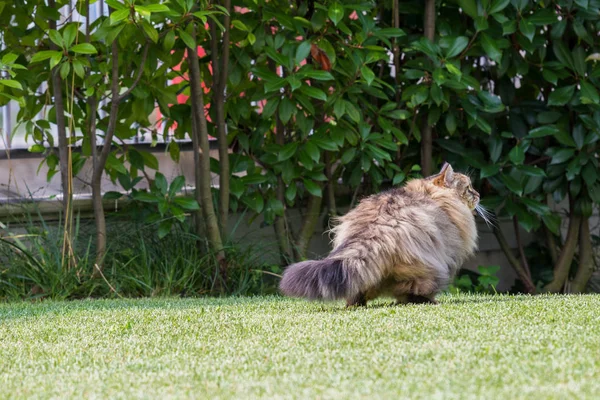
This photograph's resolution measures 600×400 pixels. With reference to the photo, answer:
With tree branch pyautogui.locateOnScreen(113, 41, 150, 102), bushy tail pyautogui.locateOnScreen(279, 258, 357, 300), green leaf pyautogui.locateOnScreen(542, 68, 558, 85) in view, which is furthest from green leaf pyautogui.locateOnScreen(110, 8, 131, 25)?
green leaf pyautogui.locateOnScreen(542, 68, 558, 85)

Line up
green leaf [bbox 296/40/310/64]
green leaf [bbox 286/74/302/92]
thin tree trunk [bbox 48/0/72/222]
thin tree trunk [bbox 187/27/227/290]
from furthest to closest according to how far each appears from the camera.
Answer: thin tree trunk [bbox 187/27/227/290] < thin tree trunk [bbox 48/0/72/222] < green leaf [bbox 296/40/310/64] < green leaf [bbox 286/74/302/92]

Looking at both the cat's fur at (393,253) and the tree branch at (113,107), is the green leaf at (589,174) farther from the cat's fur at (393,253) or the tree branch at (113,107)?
the tree branch at (113,107)

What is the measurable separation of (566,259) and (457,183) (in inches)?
112

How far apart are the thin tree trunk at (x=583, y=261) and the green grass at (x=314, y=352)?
327 cm

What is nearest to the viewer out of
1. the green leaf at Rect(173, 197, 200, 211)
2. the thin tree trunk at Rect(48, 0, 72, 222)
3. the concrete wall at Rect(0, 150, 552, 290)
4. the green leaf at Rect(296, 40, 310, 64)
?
the green leaf at Rect(296, 40, 310, 64)

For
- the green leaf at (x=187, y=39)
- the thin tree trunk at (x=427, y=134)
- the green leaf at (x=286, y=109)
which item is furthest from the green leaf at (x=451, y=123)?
the green leaf at (x=187, y=39)

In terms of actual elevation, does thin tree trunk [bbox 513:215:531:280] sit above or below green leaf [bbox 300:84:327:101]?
below

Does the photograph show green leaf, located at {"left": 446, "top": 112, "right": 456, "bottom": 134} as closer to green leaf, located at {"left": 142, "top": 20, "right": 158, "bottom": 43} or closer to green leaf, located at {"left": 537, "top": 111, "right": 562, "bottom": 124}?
green leaf, located at {"left": 537, "top": 111, "right": 562, "bottom": 124}

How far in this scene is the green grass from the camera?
243 centimetres

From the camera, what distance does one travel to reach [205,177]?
20.6 ft

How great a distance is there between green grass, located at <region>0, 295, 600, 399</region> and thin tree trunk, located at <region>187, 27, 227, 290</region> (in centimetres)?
197

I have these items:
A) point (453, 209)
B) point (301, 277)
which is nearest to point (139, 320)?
point (301, 277)

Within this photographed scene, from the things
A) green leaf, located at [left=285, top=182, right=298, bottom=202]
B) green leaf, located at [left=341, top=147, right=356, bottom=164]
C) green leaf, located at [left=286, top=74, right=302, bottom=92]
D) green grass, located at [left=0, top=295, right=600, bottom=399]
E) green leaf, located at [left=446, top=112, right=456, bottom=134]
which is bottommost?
green grass, located at [left=0, top=295, right=600, bottom=399]

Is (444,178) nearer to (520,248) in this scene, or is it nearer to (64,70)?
(64,70)
